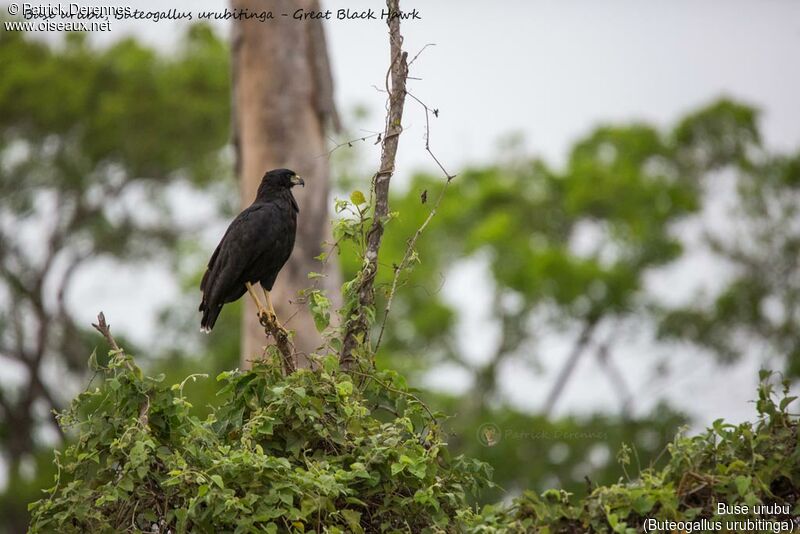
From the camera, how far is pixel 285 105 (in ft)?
37.3

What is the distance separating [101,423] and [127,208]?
61.0 ft

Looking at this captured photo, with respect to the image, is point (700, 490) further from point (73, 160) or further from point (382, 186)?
point (73, 160)

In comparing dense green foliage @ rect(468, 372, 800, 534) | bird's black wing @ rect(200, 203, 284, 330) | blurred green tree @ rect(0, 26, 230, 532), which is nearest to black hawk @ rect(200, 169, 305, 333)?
bird's black wing @ rect(200, 203, 284, 330)

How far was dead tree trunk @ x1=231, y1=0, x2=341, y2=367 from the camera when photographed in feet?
37.0

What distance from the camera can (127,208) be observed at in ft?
74.1

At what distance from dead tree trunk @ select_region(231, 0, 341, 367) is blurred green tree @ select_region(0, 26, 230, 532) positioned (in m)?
9.60

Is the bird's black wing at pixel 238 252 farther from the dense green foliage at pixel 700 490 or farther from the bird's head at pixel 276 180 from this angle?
the dense green foliage at pixel 700 490

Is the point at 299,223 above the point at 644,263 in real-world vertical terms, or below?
below

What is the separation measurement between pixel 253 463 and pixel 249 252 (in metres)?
2.48

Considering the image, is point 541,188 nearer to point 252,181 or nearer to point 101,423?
point 252,181

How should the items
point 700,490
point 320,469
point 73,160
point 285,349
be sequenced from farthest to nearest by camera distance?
point 73,160
point 285,349
point 700,490
point 320,469

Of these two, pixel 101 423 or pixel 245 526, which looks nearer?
pixel 245 526

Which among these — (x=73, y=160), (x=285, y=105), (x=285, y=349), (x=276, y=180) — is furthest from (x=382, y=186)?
(x=73, y=160)

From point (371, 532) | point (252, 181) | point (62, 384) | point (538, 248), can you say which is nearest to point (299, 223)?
point (252, 181)
